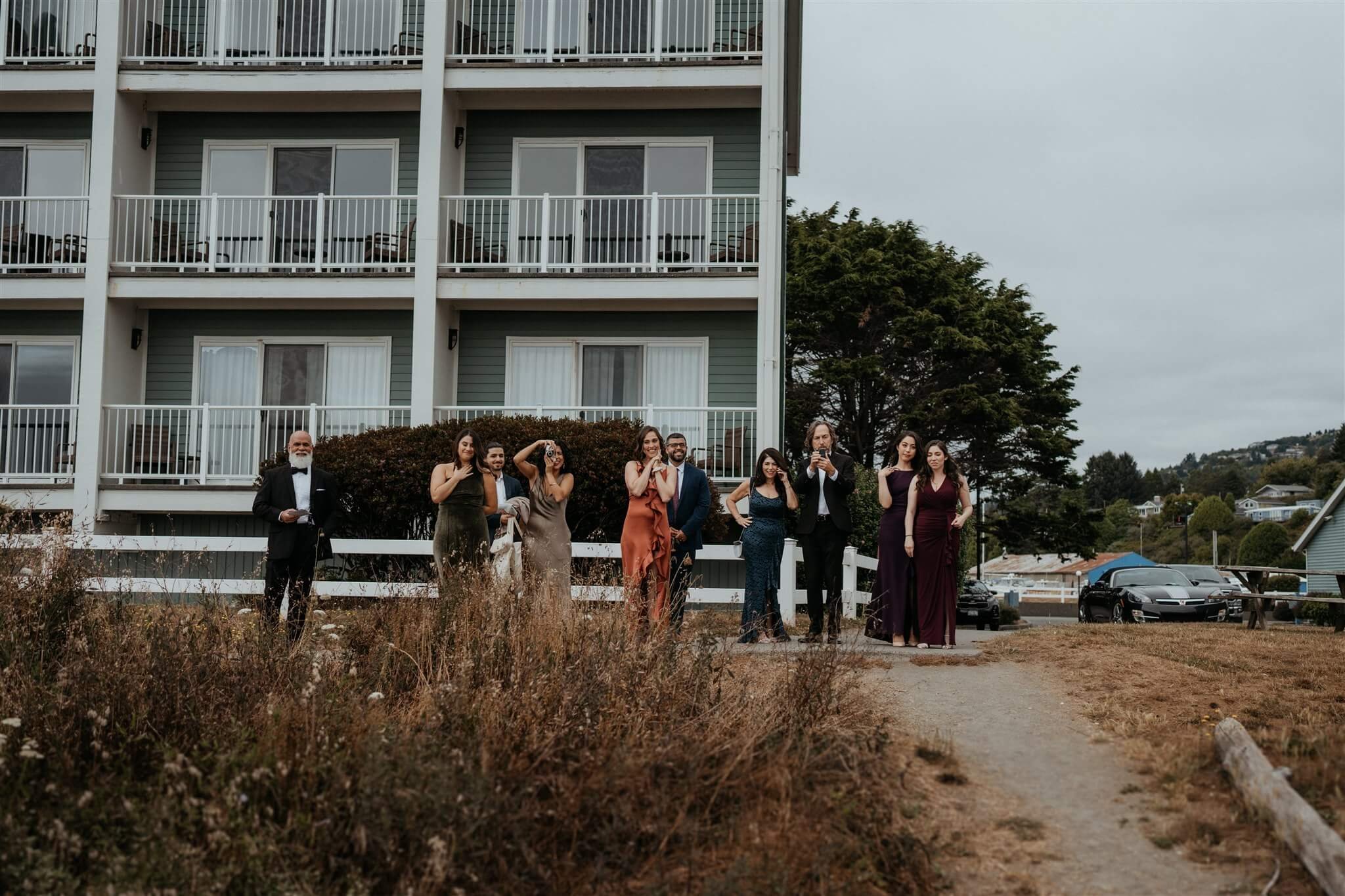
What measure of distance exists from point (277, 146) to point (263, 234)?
1654 mm

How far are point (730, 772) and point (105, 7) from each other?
62.3ft

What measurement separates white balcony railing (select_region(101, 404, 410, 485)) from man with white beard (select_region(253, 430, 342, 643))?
364 inches

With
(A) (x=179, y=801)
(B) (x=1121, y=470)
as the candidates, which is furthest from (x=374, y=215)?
(B) (x=1121, y=470)

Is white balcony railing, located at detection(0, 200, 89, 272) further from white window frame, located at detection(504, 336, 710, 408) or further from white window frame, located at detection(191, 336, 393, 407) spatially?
white window frame, located at detection(504, 336, 710, 408)

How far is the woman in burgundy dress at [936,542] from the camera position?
37.5ft

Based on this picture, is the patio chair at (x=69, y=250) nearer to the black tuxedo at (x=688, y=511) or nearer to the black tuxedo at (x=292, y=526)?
the black tuxedo at (x=292, y=526)

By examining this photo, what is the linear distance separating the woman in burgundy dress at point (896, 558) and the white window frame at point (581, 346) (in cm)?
964

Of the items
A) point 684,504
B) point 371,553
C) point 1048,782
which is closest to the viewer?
point 1048,782

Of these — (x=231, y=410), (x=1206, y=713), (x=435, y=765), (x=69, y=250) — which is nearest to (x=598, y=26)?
(x=231, y=410)

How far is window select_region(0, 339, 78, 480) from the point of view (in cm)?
2102

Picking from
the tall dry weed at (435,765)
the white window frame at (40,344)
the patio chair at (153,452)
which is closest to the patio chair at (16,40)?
the white window frame at (40,344)

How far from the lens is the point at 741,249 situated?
20.9 m

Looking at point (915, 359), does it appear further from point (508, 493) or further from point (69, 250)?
point (508, 493)

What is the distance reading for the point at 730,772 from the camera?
6.48 meters
